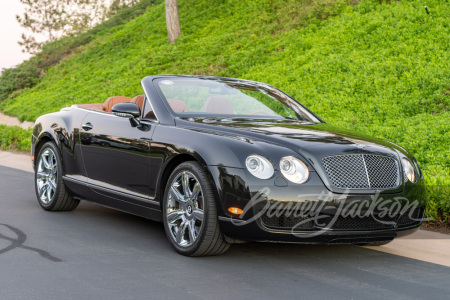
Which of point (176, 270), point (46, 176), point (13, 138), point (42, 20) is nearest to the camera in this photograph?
point (176, 270)

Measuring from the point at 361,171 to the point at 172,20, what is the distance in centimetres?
2171

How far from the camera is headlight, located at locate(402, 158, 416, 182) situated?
5.38 metres

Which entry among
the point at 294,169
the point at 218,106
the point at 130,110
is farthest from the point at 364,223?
the point at 130,110

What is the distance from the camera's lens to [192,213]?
Result: 5234 millimetres

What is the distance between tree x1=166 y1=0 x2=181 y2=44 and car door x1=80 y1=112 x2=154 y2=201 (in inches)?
764

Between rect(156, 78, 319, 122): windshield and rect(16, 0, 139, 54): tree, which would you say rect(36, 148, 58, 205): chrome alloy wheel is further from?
rect(16, 0, 139, 54): tree

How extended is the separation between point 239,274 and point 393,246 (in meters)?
2.04

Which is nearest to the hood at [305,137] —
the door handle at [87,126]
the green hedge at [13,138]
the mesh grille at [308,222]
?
the mesh grille at [308,222]

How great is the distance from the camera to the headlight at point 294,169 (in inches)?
188

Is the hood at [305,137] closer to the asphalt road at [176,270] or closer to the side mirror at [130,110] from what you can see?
the side mirror at [130,110]

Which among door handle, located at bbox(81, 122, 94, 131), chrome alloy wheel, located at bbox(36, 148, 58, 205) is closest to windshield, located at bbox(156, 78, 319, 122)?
door handle, located at bbox(81, 122, 94, 131)

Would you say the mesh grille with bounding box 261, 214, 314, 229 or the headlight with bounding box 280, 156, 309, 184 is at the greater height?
the headlight with bounding box 280, 156, 309, 184

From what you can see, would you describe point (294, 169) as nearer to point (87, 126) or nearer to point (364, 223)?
point (364, 223)

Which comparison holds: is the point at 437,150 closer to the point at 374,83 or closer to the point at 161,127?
the point at 374,83
